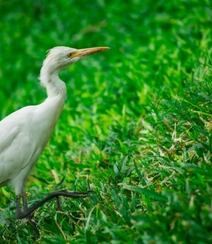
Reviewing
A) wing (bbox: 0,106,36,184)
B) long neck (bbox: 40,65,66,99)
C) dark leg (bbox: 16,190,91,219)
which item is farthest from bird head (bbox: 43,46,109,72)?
dark leg (bbox: 16,190,91,219)

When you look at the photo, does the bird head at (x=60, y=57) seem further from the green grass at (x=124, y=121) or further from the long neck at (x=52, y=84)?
the green grass at (x=124, y=121)

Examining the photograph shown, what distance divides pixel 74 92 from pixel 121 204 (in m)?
3.90

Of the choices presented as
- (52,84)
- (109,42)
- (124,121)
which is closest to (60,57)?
(52,84)

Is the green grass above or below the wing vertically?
below

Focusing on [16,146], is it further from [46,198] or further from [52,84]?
[52,84]

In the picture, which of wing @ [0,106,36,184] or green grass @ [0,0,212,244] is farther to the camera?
wing @ [0,106,36,184]

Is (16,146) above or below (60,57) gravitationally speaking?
below

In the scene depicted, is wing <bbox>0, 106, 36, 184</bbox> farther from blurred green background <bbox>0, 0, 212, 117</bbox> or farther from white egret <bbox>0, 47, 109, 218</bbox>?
blurred green background <bbox>0, 0, 212, 117</bbox>

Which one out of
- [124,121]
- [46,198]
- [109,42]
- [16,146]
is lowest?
[109,42]

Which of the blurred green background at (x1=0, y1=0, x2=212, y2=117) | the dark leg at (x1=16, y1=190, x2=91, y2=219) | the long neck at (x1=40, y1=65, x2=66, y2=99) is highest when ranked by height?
the long neck at (x1=40, y1=65, x2=66, y2=99)

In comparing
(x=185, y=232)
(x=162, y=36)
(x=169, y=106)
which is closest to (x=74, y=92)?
(x=162, y=36)

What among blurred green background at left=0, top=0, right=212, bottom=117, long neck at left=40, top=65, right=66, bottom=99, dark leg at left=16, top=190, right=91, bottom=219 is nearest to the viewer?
dark leg at left=16, top=190, right=91, bottom=219

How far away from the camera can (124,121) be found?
5.78 meters

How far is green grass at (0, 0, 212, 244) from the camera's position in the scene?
11.5 ft
